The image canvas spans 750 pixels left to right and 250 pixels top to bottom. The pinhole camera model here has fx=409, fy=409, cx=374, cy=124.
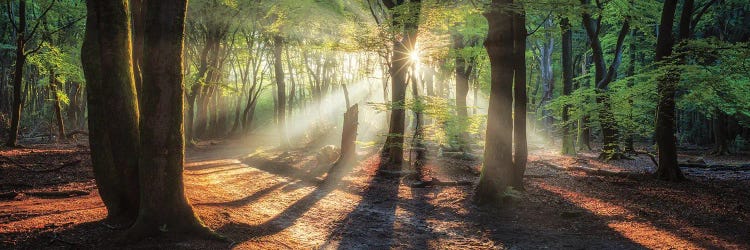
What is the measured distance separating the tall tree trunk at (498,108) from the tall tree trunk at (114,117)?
24.1 feet

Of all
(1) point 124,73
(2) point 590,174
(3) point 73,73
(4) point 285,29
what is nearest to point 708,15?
(2) point 590,174

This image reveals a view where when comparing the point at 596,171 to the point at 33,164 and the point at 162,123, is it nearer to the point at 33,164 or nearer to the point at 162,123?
the point at 162,123

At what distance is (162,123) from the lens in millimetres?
5574

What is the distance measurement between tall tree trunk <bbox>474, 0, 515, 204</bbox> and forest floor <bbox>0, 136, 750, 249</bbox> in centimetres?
54

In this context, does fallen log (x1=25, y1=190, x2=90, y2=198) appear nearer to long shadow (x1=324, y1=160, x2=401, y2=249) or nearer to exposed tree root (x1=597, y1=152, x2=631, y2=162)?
long shadow (x1=324, y1=160, x2=401, y2=249)

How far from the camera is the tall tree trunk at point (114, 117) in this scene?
6.30m

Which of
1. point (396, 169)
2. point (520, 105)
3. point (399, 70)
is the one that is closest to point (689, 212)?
point (520, 105)

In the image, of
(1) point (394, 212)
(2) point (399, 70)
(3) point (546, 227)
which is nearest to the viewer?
(3) point (546, 227)

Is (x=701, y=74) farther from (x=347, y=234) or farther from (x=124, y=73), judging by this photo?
(x=124, y=73)

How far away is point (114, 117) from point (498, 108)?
25.6 ft

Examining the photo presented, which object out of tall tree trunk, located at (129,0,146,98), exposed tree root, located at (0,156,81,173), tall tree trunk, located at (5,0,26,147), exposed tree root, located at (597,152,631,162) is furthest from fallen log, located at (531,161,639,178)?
tall tree trunk, located at (5,0,26,147)

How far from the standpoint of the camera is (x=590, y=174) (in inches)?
579

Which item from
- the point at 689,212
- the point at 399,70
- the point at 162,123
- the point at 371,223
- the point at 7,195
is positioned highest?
the point at 399,70

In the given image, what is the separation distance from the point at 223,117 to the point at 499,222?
3365 cm
